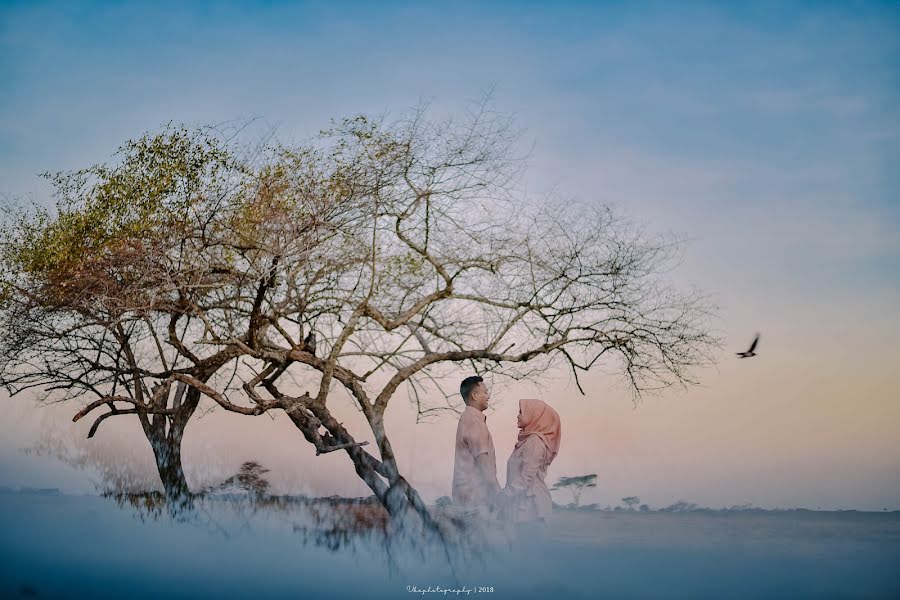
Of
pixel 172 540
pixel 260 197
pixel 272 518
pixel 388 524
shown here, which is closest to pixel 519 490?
pixel 388 524

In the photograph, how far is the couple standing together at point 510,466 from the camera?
38.3 feet

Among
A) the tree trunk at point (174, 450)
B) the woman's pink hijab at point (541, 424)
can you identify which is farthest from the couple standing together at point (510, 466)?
the tree trunk at point (174, 450)

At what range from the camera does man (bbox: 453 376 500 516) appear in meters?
11.8

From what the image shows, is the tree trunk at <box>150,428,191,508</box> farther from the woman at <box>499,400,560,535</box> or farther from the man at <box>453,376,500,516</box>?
the woman at <box>499,400,560,535</box>

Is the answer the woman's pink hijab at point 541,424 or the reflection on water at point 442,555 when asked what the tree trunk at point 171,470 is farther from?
the woman's pink hijab at point 541,424

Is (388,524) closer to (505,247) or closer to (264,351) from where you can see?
(264,351)

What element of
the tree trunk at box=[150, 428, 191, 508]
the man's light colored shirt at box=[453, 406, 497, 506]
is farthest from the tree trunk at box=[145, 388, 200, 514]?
the man's light colored shirt at box=[453, 406, 497, 506]

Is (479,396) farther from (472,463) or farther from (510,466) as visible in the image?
(510,466)

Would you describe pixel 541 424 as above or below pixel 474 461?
above

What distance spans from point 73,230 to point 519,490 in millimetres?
8648

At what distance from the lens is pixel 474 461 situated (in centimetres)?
1184

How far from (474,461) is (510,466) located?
513 millimetres

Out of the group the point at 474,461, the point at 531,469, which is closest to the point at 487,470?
the point at 474,461

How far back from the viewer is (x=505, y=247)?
14.2 metres
